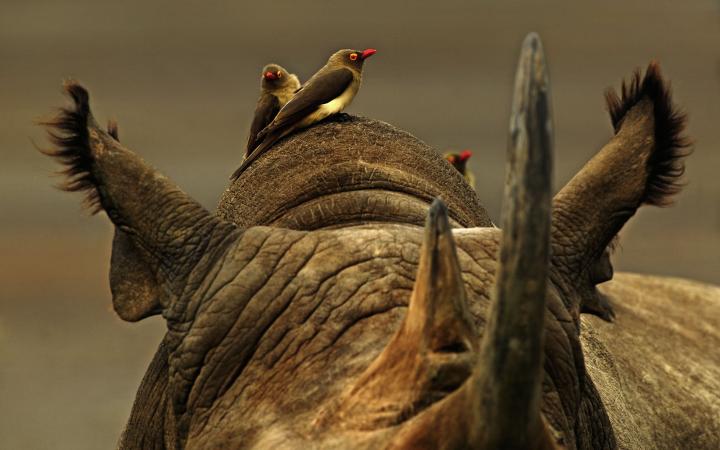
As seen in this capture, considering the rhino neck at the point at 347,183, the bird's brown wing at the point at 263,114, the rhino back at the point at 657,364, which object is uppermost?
the bird's brown wing at the point at 263,114

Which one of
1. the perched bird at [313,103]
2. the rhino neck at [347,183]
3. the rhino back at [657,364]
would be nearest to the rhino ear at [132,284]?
the rhino neck at [347,183]

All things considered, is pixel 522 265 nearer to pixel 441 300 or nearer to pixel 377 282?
pixel 441 300

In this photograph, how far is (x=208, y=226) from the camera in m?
4.57

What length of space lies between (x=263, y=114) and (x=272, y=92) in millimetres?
247

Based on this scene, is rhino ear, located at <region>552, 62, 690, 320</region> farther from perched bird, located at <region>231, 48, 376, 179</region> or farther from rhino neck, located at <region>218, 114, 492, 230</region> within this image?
perched bird, located at <region>231, 48, 376, 179</region>

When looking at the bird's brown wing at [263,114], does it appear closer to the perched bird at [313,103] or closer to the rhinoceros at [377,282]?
the perched bird at [313,103]

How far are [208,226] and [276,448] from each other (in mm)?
1072

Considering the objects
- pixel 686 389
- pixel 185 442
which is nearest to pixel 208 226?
pixel 185 442

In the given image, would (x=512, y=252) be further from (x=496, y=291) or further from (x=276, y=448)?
(x=276, y=448)

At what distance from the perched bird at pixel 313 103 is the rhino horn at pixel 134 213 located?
1.29 metres

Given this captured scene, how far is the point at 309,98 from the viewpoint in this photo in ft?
19.9

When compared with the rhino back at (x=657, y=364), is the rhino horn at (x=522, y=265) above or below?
above

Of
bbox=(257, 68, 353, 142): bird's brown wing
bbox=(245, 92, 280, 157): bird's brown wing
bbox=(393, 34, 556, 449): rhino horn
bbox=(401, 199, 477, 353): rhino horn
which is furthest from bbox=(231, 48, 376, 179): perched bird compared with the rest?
bbox=(393, 34, 556, 449): rhino horn

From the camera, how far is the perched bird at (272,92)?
21.9ft
